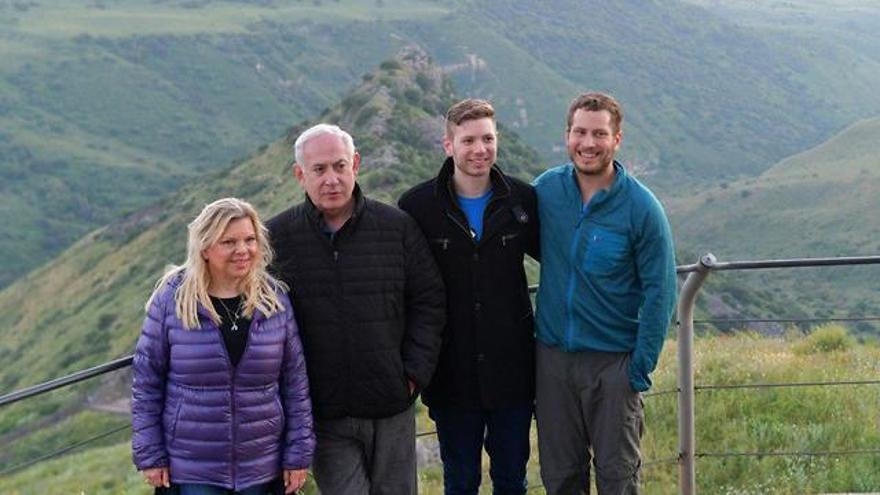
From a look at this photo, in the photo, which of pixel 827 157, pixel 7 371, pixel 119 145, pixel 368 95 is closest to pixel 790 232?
pixel 827 157

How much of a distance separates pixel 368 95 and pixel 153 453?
3034 inches

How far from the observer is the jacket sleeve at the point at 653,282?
4227mm

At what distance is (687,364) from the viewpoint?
16.5 ft

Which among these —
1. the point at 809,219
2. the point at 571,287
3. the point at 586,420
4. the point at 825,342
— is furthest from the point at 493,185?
the point at 809,219

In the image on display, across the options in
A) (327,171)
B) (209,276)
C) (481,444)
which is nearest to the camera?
(209,276)

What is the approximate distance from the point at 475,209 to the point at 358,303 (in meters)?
0.65

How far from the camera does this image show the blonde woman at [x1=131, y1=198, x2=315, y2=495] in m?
3.88

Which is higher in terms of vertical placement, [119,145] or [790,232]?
[119,145]

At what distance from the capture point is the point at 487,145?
434cm

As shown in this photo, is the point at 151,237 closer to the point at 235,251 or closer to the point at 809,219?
the point at 809,219

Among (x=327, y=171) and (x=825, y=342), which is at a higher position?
(x=327, y=171)

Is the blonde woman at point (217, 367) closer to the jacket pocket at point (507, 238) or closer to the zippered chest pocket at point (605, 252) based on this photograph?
the jacket pocket at point (507, 238)

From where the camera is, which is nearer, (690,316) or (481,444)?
(481,444)

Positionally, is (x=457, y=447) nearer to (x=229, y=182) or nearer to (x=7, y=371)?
(x=7, y=371)
